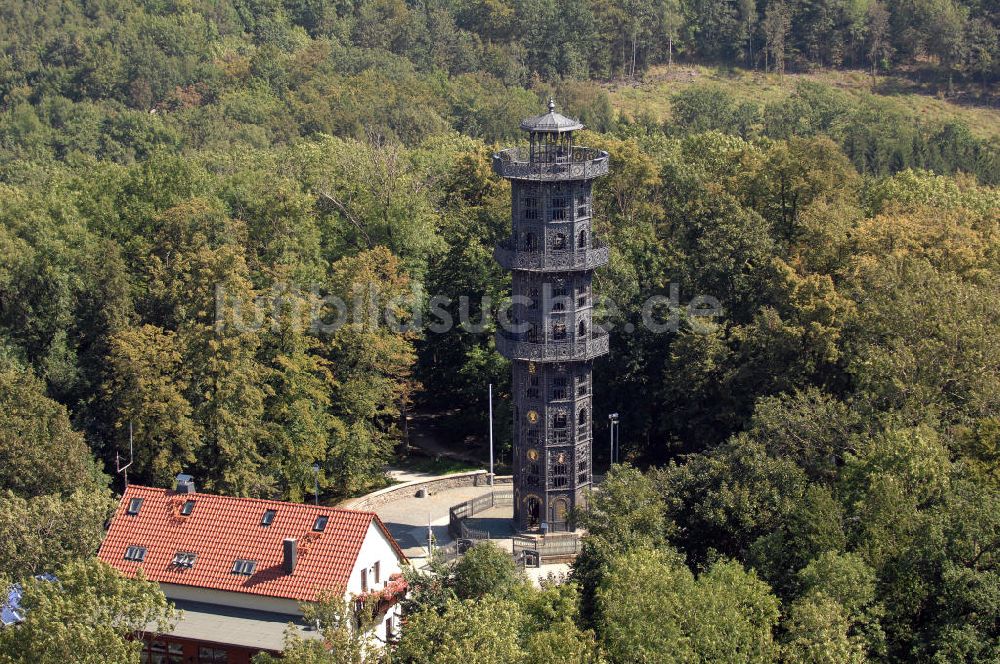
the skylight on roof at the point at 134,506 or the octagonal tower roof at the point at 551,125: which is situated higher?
Result: the octagonal tower roof at the point at 551,125

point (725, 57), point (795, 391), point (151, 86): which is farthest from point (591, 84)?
point (795, 391)

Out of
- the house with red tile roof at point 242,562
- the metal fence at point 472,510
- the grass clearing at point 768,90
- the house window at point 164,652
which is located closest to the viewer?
the house with red tile roof at point 242,562

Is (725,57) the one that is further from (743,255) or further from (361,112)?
(743,255)

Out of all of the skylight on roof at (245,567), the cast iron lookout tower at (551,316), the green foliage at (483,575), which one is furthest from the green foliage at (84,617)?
the cast iron lookout tower at (551,316)

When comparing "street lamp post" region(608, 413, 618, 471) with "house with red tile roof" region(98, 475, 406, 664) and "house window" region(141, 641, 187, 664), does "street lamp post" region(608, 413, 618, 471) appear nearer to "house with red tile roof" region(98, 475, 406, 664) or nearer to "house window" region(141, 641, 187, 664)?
"house with red tile roof" region(98, 475, 406, 664)

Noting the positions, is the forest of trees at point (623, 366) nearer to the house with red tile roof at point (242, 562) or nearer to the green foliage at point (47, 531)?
the green foliage at point (47, 531)
